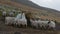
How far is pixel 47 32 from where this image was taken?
24.8m

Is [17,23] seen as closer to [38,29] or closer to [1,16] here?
[38,29]

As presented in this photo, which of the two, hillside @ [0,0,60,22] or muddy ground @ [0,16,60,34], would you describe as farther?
hillside @ [0,0,60,22]

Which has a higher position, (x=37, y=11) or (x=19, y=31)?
(x=37, y=11)

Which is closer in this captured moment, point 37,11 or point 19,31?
point 19,31

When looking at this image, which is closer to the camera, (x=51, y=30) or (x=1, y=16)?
(x=51, y=30)

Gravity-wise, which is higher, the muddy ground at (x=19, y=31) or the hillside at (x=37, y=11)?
the hillside at (x=37, y=11)

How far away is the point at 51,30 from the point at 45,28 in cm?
67

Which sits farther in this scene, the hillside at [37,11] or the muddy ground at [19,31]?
the hillside at [37,11]

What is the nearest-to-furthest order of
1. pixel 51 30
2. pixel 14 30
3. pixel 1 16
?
pixel 14 30 < pixel 51 30 < pixel 1 16

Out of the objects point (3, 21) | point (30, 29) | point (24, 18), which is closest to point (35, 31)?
point (30, 29)

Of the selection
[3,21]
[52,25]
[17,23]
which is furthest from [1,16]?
[52,25]

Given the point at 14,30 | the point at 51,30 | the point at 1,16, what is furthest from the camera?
the point at 1,16

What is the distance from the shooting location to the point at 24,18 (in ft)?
86.4

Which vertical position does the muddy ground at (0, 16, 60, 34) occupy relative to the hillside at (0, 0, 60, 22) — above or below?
below
